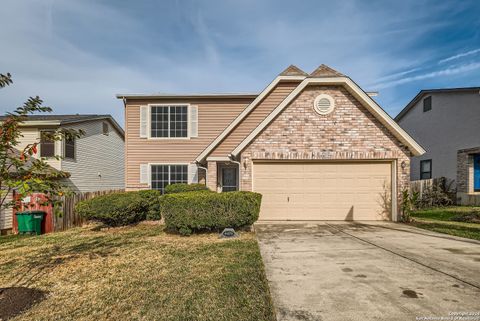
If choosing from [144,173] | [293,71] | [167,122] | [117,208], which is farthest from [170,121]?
[293,71]

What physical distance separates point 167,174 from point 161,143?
181 cm

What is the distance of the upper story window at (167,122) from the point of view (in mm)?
14680

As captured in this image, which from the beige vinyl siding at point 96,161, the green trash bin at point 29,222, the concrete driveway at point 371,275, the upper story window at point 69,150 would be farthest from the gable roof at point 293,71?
the upper story window at point 69,150

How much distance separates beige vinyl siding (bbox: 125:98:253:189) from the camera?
14.5 metres

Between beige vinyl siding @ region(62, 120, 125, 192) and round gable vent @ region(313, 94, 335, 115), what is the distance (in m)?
12.8

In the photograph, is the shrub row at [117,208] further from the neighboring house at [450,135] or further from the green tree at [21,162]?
the neighboring house at [450,135]

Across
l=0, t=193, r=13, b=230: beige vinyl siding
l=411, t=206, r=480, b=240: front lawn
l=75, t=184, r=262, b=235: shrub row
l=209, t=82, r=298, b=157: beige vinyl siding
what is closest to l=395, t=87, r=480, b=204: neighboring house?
l=411, t=206, r=480, b=240: front lawn

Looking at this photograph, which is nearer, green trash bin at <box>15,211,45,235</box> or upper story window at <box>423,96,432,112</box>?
green trash bin at <box>15,211,45,235</box>

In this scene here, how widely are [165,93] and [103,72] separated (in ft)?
19.8

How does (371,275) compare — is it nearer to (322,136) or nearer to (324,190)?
(324,190)

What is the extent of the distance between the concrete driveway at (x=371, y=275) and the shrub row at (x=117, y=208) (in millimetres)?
5121

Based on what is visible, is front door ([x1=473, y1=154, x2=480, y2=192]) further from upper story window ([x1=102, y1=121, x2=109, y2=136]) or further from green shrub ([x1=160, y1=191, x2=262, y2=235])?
upper story window ([x1=102, y1=121, x2=109, y2=136])

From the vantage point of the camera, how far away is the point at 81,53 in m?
14.2

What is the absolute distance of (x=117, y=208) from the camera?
366 inches
